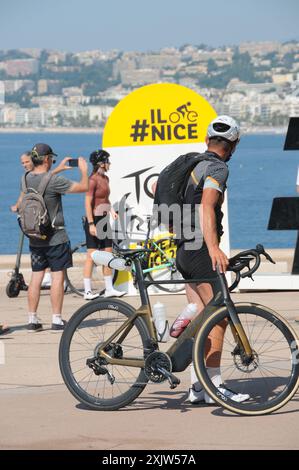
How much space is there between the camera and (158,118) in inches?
537

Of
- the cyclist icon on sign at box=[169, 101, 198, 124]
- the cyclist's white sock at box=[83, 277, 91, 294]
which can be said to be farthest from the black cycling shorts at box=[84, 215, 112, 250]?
the cyclist icon on sign at box=[169, 101, 198, 124]

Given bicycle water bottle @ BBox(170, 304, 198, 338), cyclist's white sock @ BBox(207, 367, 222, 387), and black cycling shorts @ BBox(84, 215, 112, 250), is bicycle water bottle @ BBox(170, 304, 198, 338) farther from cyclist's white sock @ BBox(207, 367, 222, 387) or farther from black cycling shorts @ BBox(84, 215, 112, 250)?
black cycling shorts @ BBox(84, 215, 112, 250)

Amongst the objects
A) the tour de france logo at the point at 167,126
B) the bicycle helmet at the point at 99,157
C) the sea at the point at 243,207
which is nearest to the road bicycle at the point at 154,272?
the bicycle helmet at the point at 99,157

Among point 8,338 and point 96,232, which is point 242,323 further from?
point 96,232

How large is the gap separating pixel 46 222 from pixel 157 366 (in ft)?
11.6

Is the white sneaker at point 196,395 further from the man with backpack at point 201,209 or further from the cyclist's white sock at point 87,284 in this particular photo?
the cyclist's white sock at point 87,284

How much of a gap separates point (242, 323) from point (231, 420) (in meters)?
0.55

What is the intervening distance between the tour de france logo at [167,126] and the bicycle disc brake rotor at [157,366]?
6.76 meters

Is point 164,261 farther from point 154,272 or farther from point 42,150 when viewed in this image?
point 42,150

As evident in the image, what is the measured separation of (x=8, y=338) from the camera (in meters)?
10.3

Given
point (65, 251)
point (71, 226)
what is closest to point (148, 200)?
point (65, 251)

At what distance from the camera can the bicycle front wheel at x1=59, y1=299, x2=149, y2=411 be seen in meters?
7.18

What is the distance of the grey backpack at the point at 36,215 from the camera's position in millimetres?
10359

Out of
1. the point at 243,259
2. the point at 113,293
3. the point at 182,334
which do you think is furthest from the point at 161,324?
the point at 113,293
